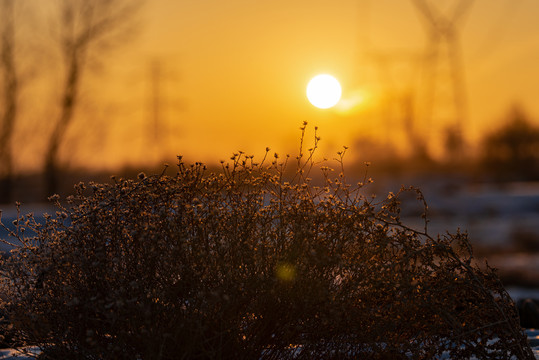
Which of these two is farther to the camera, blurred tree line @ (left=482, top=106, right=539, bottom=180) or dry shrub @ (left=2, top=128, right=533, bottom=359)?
blurred tree line @ (left=482, top=106, right=539, bottom=180)

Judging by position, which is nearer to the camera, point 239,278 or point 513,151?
point 239,278

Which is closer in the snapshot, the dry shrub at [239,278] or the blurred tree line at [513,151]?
the dry shrub at [239,278]

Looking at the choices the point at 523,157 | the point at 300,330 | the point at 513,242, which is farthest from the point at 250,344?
the point at 523,157

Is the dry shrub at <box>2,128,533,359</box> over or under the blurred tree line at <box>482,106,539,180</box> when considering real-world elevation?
over

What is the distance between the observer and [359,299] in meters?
3.30

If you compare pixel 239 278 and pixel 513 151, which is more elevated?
pixel 239 278

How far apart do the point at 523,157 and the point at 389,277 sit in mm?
42392

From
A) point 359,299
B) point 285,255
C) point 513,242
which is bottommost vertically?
point 513,242

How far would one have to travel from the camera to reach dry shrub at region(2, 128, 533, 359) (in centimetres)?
302

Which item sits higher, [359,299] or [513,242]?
[359,299]

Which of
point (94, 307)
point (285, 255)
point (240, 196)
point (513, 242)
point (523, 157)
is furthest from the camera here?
point (523, 157)

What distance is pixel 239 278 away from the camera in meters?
3.08

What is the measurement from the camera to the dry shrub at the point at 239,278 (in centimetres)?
302

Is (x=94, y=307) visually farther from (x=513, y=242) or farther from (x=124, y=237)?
(x=513, y=242)
